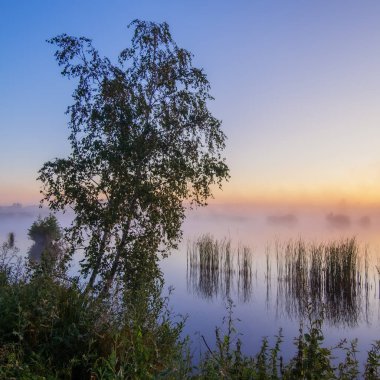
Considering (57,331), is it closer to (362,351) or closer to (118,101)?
(118,101)

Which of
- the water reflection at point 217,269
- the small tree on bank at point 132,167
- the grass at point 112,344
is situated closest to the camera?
the grass at point 112,344

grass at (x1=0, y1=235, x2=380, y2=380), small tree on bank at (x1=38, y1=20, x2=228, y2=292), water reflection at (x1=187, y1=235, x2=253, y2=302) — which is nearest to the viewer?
grass at (x1=0, y1=235, x2=380, y2=380)

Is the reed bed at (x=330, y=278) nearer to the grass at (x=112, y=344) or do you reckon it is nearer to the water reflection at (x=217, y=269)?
the water reflection at (x=217, y=269)

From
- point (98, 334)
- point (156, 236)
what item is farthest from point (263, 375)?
point (156, 236)

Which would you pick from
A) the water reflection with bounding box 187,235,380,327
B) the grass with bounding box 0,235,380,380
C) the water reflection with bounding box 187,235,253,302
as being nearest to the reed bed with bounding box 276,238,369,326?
the water reflection with bounding box 187,235,380,327

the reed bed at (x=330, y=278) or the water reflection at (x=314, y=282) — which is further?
the reed bed at (x=330, y=278)

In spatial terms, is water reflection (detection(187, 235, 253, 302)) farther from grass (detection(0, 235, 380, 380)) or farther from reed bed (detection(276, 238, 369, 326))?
grass (detection(0, 235, 380, 380))

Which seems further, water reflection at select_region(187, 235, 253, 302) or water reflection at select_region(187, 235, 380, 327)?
water reflection at select_region(187, 235, 253, 302)

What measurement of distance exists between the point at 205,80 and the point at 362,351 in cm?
904

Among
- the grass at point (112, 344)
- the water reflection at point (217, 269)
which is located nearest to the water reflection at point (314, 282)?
the water reflection at point (217, 269)

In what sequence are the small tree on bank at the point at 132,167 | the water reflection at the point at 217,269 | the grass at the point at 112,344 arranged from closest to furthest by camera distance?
1. the grass at the point at 112,344
2. the small tree on bank at the point at 132,167
3. the water reflection at the point at 217,269

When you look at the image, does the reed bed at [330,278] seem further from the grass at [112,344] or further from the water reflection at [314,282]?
the grass at [112,344]

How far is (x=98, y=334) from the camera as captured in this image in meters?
5.20

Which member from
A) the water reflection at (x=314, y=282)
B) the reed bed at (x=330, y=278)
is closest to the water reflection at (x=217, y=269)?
the water reflection at (x=314, y=282)
